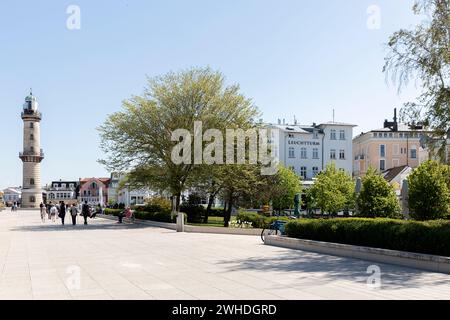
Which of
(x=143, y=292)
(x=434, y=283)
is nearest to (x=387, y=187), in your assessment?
(x=434, y=283)

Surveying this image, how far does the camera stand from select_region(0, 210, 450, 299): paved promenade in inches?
360

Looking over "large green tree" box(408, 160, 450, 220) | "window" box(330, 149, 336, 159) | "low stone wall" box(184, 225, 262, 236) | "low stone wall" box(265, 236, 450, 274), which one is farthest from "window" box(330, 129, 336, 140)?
"low stone wall" box(265, 236, 450, 274)

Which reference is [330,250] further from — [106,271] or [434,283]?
[106,271]

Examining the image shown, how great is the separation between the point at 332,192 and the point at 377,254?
43667 mm

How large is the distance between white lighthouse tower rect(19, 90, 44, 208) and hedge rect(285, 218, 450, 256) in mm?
93879

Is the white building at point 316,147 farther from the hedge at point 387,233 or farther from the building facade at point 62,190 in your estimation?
the building facade at point 62,190

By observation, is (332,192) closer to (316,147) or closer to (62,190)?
(316,147)

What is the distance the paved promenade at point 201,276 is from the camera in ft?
30.0

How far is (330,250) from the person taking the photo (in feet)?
51.6

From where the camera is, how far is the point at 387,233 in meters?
13.9

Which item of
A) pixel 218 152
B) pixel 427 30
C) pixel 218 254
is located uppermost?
pixel 427 30
